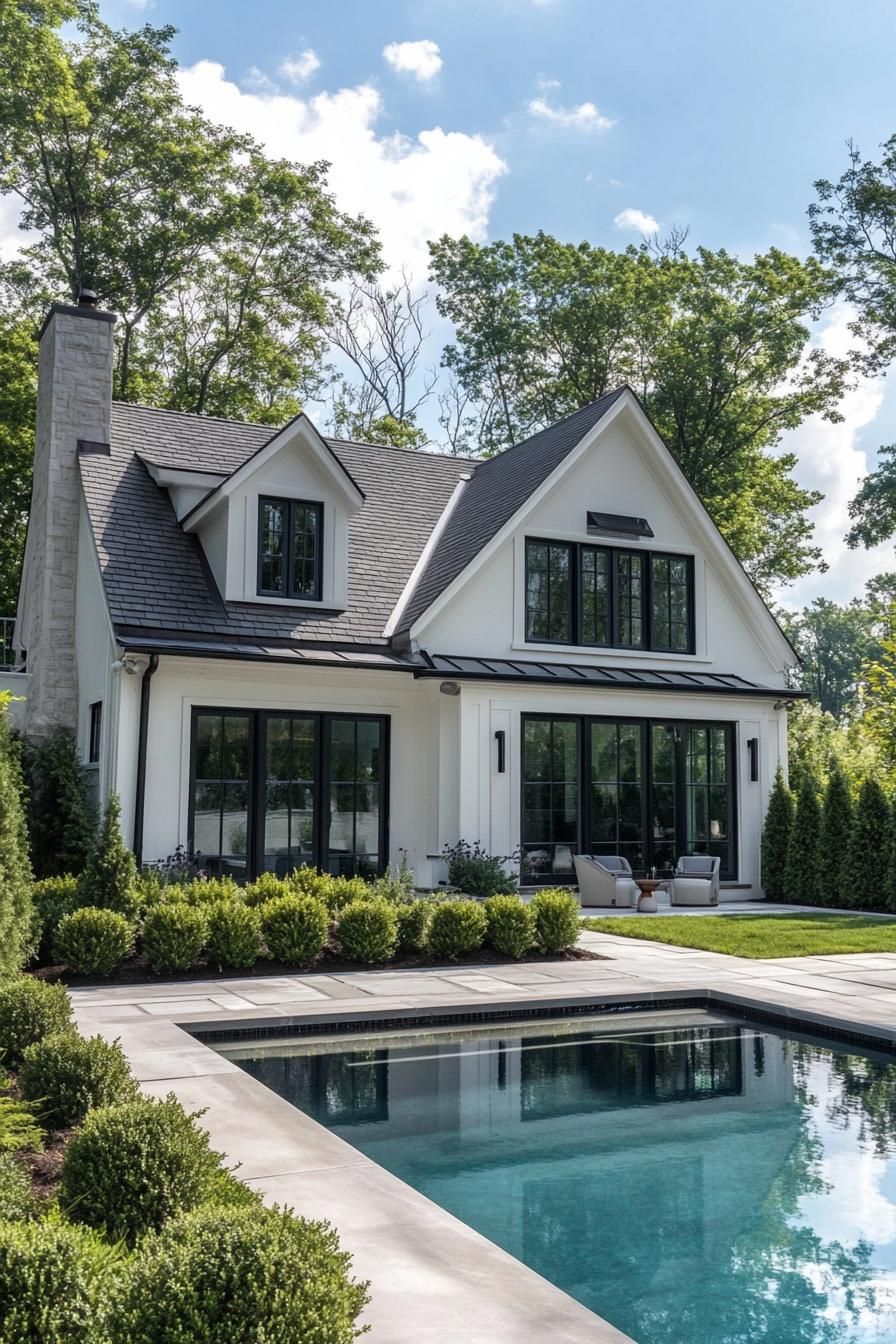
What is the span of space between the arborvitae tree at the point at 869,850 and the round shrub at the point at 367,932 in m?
8.66

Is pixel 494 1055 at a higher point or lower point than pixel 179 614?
lower

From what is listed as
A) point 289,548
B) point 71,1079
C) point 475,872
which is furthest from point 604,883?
point 71,1079

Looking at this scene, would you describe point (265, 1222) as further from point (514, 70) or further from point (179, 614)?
point (514, 70)

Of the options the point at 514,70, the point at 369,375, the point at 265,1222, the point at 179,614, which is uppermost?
the point at 369,375

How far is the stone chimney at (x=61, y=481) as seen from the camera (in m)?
16.3

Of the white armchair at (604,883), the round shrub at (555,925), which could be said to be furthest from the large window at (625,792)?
the round shrub at (555,925)

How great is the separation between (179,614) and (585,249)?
21.8 m

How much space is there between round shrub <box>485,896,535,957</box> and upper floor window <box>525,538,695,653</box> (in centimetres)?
624

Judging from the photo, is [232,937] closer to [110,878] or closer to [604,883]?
[110,878]

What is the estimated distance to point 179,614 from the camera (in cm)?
1508

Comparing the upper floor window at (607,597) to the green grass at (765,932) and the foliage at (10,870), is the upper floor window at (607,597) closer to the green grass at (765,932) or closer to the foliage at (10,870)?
the green grass at (765,932)

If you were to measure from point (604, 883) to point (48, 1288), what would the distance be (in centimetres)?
1372

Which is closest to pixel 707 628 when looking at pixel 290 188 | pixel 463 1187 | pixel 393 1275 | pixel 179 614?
pixel 179 614

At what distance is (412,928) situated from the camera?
38.4 feet
